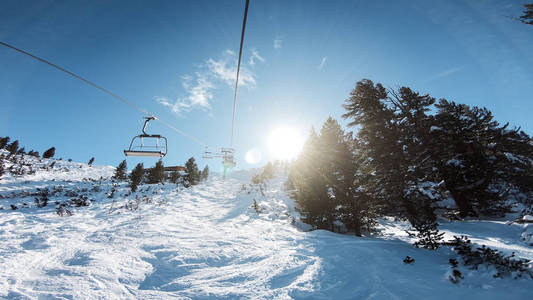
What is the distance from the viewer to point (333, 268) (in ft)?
16.3

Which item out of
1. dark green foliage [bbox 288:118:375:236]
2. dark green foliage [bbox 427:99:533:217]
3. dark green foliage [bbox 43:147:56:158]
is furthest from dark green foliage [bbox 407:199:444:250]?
dark green foliage [bbox 43:147:56:158]

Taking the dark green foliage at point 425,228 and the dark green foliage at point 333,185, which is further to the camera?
the dark green foliage at point 333,185

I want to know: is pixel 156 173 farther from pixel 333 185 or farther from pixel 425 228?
pixel 425 228

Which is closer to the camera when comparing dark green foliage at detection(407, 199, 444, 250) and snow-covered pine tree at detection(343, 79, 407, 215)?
dark green foliage at detection(407, 199, 444, 250)

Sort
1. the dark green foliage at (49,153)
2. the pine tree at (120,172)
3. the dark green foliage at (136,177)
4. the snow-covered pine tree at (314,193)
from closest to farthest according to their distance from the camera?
the snow-covered pine tree at (314,193) < the dark green foliage at (136,177) < the pine tree at (120,172) < the dark green foliage at (49,153)

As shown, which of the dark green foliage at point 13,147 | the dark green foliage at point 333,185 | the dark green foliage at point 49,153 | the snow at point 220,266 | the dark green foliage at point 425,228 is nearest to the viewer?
the snow at point 220,266

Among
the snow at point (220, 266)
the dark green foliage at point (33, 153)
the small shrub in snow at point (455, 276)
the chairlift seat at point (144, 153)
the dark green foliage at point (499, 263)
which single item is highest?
the dark green foliage at point (33, 153)

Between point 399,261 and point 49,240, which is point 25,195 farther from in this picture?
point 399,261

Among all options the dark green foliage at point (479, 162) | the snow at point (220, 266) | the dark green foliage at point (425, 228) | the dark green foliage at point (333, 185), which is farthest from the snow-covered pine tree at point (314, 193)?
the dark green foliage at point (479, 162)

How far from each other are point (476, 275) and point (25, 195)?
1175 inches

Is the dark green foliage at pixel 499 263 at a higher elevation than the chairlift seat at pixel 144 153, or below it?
below

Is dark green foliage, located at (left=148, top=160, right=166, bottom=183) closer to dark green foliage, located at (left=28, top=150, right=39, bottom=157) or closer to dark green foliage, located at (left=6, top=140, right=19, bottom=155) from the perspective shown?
dark green foliage, located at (left=6, top=140, right=19, bottom=155)

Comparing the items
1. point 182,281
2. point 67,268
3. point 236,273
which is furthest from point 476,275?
point 67,268

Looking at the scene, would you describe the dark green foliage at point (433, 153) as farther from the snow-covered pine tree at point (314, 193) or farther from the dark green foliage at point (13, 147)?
the dark green foliage at point (13, 147)
